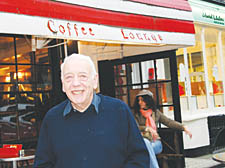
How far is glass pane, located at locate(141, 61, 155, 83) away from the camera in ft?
21.2

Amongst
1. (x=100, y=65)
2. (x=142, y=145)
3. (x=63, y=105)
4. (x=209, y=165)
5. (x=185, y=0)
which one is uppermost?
(x=185, y=0)

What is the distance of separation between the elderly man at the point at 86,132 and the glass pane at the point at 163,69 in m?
4.28

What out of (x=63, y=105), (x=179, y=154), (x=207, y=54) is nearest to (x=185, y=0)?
(x=179, y=154)

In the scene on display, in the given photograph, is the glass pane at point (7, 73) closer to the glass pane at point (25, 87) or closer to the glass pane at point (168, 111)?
the glass pane at point (25, 87)

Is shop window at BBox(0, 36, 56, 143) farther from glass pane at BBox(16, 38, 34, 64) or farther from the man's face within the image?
the man's face

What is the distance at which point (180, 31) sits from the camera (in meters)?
5.90

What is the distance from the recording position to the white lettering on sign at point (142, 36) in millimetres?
4844

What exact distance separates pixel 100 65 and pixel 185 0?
204cm

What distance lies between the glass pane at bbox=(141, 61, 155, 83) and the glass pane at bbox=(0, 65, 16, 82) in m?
2.24

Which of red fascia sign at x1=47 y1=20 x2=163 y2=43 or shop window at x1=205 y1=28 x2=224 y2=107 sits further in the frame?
shop window at x1=205 y1=28 x2=224 y2=107

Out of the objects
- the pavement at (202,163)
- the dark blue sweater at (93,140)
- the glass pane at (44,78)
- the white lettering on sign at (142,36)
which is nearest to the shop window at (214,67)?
the pavement at (202,163)

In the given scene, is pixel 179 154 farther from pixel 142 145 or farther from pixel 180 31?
pixel 142 145

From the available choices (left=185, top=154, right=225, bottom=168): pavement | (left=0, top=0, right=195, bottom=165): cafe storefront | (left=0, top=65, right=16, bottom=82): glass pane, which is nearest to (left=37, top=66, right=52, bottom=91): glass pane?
(left=0, top=0, right=195, bottom=165): cafe storefront

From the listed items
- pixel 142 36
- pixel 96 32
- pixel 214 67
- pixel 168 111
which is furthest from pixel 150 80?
pixel 214 67
